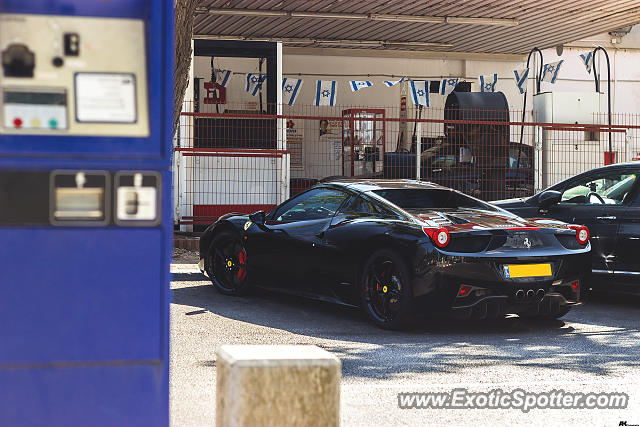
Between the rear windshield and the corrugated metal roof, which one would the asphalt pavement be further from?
the corrugated metal roof

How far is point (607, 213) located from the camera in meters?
9.62

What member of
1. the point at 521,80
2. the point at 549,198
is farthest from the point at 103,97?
the point at 521,80

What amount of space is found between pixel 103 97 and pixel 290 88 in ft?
59.6

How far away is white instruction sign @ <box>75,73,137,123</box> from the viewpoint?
3.29 m

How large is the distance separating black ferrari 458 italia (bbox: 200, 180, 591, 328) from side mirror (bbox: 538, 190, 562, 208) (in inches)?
49.6

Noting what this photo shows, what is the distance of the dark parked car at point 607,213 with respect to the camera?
30.8 feet

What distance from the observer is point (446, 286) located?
7.75m

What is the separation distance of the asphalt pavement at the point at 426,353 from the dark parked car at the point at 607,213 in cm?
42

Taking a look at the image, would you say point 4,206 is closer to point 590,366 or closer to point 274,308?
point 590,366

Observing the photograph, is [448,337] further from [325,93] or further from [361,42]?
[361,42]

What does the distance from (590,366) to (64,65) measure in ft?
15.2

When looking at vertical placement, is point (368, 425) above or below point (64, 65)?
below

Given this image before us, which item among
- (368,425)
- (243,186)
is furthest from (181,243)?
(368,425)

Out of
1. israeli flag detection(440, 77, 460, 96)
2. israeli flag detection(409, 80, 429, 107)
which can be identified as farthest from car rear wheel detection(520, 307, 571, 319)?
israeli flag detection(440, 77, 460, 96)
